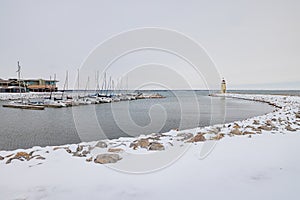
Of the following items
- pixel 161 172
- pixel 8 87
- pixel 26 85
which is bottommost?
pixel 161 172

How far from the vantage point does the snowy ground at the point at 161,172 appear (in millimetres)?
2586

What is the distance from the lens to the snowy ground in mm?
2586

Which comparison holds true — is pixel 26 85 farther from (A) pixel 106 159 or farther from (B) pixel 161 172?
(B) pixel 161 172

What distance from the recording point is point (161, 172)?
3322 millimetres

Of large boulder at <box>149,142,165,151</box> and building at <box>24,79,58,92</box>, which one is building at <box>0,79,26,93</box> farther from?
large boulder at <box>149,142,165,151</box>

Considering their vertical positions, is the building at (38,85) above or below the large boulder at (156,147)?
above

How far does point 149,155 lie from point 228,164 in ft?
4.96

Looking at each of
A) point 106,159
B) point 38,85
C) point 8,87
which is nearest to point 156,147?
point 106,159

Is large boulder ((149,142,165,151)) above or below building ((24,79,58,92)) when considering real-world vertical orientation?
below

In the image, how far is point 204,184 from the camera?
2811 millimetres

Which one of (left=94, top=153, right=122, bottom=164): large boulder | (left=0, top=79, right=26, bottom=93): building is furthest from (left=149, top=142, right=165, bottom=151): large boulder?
(left=0, top=79, right=26, bottom=93): building

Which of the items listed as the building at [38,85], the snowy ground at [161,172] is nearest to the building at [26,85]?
the building at [38,85]

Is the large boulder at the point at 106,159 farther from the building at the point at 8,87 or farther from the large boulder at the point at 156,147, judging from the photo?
the building at the point at 8,87

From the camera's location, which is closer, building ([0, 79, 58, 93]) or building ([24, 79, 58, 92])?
building ([0, 79, 58, 93])
